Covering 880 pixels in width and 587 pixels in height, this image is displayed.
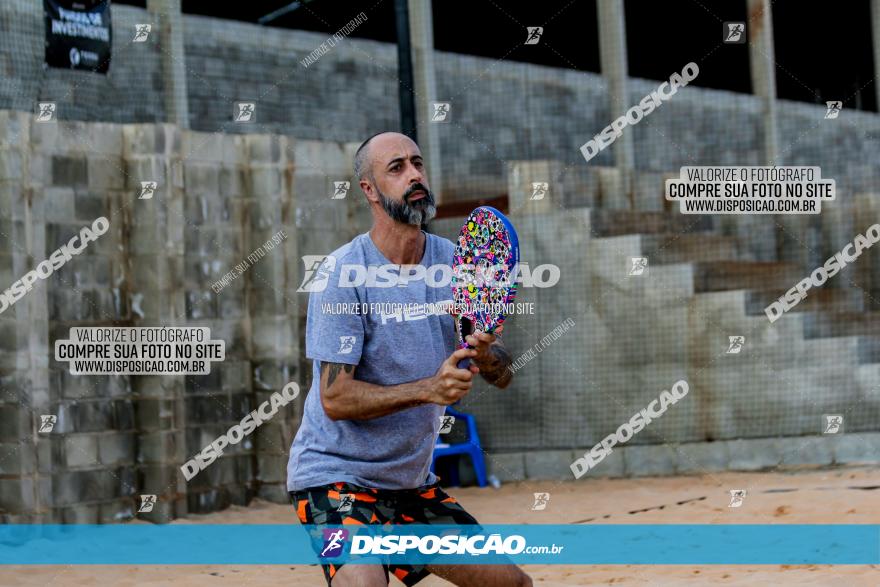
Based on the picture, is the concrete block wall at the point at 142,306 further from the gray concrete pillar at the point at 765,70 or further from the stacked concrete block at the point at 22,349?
the gray concrete pillar at the point at 765,70

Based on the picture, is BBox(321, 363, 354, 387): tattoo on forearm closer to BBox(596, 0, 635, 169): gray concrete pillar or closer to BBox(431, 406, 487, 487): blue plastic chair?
BBox(431, 406, 487, 487): blue plastic chair

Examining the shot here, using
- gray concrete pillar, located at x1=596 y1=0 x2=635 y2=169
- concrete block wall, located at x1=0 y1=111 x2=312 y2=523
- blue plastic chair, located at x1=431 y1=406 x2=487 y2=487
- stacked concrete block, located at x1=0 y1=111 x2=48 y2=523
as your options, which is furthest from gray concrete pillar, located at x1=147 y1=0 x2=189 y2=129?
gray concrete pillar, located at x1=596 y1=0 x2=635 y2=169

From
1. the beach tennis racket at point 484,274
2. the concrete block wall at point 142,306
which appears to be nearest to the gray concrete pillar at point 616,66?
the concrete block wall at point 142,306

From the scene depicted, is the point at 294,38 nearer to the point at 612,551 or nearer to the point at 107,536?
the point at 107,536

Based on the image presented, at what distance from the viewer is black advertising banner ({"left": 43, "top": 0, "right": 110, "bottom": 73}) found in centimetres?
947

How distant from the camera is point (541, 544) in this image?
25.7ft

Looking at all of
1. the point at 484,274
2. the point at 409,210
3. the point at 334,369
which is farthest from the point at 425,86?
the point at 334,369

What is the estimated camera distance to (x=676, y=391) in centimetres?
1007

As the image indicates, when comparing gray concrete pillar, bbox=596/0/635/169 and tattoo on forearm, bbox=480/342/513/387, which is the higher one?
gray concrete pillar, bbox=596/0/635/169

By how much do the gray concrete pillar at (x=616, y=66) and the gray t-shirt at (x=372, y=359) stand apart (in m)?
8.44

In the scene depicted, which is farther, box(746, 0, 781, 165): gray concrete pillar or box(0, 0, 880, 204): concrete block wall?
box(746, 0, 781, 165): gray concrete pillar

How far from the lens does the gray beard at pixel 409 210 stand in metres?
3.87

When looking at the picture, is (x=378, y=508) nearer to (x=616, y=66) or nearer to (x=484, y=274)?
(x=484, y=274)

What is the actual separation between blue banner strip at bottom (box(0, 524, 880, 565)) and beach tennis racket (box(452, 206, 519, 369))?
10.9ft
